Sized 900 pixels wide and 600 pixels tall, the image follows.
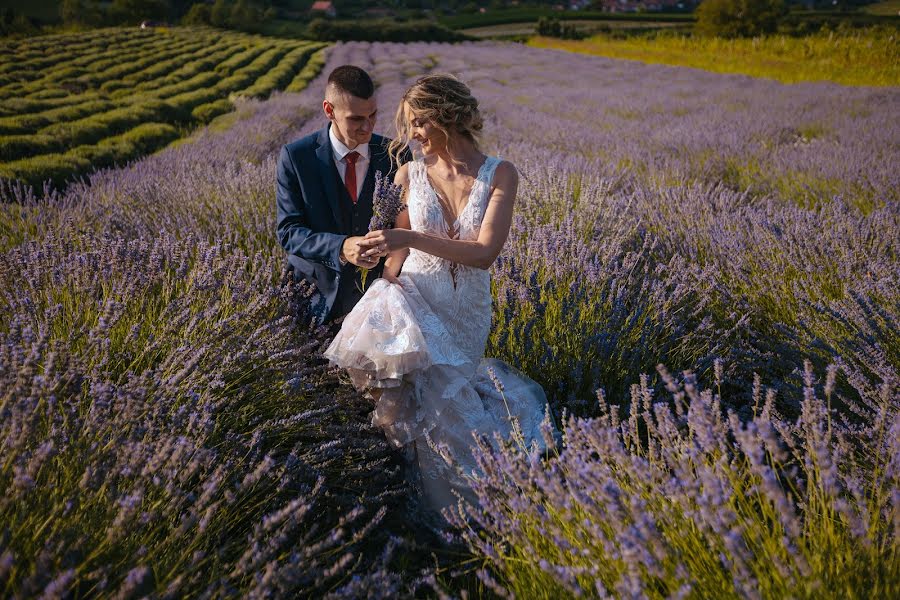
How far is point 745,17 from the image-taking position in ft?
77.8

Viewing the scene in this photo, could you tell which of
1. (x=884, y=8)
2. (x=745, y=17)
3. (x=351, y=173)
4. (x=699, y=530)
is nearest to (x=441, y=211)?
(x=351, y=173)

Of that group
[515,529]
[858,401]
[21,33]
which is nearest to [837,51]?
[858,401]

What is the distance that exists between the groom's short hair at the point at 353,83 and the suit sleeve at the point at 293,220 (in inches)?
13.4

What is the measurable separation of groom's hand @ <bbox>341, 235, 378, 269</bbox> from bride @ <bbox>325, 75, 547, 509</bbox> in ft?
0.08

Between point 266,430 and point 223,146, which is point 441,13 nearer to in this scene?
point 223,146

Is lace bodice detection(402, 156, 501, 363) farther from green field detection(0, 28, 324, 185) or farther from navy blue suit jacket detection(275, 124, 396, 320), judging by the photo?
green field detection(0, 28, 324, 185)

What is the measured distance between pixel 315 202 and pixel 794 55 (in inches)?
680

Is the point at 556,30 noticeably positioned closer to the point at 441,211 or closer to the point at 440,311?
the point at 441,211

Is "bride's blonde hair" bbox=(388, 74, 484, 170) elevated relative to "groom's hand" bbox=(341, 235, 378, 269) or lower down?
elevated

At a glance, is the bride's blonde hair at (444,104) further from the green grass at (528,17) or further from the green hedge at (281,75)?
the green grass at (528,17)

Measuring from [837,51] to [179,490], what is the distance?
1701cm

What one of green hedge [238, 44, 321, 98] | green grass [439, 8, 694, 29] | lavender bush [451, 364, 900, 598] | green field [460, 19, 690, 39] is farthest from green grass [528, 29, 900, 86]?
green grass [439, 8, 694, 29]

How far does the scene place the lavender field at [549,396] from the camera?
3.47 ft

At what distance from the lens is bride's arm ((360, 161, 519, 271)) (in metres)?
1.87
